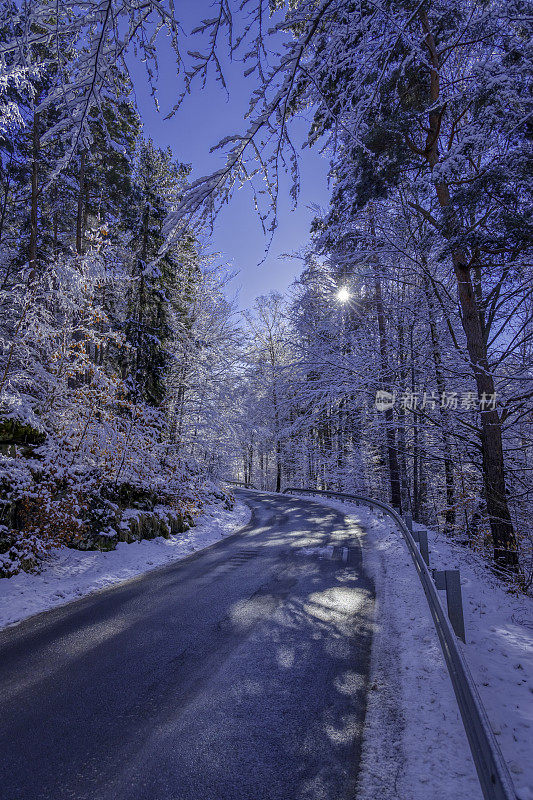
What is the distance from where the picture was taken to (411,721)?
10.6 ft

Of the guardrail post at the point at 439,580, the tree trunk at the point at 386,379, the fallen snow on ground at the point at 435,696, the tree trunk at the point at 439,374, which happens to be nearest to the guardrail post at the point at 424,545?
the fallen snow on ground at the point at 435,696

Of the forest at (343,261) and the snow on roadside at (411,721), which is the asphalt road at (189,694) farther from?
the forest at (343,261)

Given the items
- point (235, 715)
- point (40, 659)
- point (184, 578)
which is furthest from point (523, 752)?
point (184, 578)

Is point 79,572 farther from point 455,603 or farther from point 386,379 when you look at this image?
point 386,379

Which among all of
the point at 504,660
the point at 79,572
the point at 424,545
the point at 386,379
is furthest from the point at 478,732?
the point at 386,379

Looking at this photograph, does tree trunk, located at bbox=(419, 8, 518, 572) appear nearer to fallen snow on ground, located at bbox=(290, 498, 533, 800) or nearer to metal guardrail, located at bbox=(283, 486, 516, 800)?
fallen snow on ground, located at bbox=(290, 498, 533, 800)

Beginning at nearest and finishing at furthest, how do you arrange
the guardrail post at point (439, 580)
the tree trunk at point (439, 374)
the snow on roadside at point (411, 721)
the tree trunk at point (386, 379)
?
1. the snow on roadside at point (411, 721)
2. the guardrail post at point (439, 580)
3. the tree trunk at point (439, 374)
4. the tree trunk at point (386, 379)

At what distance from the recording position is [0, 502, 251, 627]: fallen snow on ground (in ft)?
19.2

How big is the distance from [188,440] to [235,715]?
13.9 m

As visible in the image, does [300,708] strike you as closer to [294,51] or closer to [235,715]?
[235,715]

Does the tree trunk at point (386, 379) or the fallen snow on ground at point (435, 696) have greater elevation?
the tree trunk at point (386, 379)

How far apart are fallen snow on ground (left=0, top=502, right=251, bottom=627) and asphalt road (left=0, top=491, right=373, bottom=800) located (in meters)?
0.43

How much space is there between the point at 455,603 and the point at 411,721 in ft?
4.39

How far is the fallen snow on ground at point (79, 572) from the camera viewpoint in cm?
586
